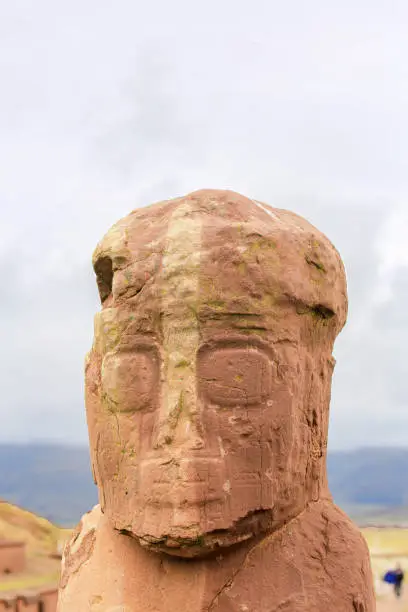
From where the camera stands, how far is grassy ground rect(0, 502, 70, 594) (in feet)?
29.9

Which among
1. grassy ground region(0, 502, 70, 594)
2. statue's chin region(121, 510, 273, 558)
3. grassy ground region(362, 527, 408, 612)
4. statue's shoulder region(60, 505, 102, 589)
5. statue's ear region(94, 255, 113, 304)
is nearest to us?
statue's chin region(121, 510, 273, 558)

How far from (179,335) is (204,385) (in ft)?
0.85

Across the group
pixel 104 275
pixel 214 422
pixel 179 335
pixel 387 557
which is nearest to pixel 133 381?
pixel 179 335

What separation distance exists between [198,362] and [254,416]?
1.17 feet

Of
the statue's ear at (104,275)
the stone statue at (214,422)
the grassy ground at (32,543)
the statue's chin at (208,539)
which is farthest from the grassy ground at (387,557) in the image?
the statue's ear at (104,275)

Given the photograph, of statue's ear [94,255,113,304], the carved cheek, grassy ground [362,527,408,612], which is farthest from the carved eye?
grassy ground [362,527,408,612]

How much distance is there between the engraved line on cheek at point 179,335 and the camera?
323 centimetres

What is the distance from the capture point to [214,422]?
322cm

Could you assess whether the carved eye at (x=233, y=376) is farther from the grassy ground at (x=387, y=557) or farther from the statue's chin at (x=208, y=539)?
the grassy ground at (x=387, y=557)

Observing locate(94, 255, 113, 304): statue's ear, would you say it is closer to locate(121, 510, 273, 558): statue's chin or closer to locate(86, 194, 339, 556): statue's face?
locate(86, 194, 339, 556): statue's face

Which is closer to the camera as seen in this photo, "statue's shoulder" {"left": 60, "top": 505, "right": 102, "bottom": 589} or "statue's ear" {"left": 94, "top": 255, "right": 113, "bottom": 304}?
"statue's ear" {"left": 94, "top": 255, "right": 113, "bottom": 304}

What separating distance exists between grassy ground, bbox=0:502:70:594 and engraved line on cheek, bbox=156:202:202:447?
254 inches

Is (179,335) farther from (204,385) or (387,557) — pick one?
(387,557)

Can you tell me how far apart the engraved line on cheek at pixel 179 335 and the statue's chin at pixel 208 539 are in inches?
16.9
